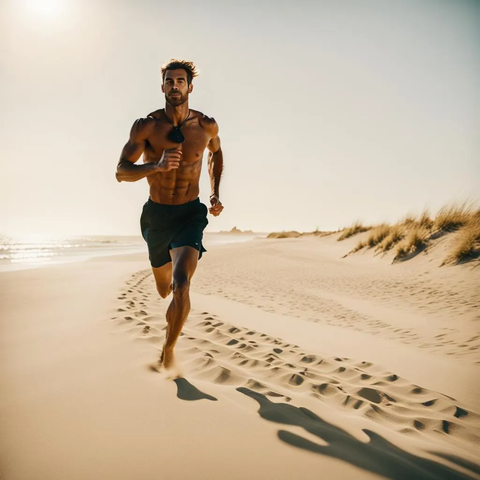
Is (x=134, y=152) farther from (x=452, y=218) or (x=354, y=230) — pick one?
(x=354, y=230)

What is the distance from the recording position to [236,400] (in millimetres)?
2396

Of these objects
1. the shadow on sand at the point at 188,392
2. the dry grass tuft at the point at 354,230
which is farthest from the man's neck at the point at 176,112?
the dry grass tuft at the point at 354,230

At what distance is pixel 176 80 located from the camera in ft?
11.0

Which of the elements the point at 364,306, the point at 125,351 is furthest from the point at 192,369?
the point at 364,306

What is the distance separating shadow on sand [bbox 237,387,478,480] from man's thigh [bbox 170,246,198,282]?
1.24 meters

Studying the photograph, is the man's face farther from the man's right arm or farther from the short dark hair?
the man's right arm

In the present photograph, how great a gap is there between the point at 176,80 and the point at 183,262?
5.42 ft

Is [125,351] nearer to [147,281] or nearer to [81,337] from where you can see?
[81,337]

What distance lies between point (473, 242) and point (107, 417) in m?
9.76

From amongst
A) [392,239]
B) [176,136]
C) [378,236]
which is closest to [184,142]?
[176,136]

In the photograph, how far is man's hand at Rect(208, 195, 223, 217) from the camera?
3675 millimetres

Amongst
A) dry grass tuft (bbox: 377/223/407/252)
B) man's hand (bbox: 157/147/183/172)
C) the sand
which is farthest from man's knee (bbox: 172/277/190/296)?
dry grass tuft (bbox: 377/223/407/252)

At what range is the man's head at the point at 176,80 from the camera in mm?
3357

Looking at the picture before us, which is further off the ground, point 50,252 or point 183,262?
point 183,262
